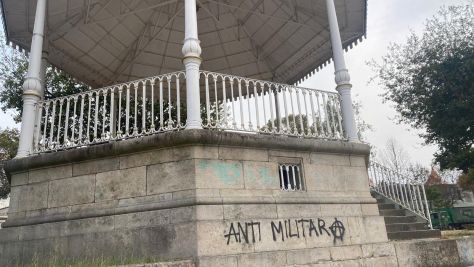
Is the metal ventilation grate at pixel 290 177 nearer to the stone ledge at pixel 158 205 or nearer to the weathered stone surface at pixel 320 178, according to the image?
the weathered stone surface at pixel 320 178

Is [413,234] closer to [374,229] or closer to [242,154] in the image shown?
[374,229]

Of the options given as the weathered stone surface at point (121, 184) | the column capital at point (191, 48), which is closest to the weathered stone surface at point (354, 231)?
the weathered stone surface at point (121, 184)

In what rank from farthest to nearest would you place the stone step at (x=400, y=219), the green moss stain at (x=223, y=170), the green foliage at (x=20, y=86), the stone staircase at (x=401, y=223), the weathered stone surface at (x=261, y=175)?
the green foliage at (x=20, y=86) < the stone step at (x=400, y=219) < the stone staircase at (x=401, y=223) < the weathered stone surface at (x=261, y=175) < the green moss stain at (x=223, y=170)

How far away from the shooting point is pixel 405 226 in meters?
8.80

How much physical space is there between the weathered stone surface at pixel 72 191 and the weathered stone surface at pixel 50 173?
89 mm

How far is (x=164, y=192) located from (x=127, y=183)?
0.69 m

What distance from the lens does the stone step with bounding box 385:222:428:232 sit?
337 inches

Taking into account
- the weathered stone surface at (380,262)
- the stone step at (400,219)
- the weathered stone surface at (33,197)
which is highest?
the weathered stone surface at (33,197)

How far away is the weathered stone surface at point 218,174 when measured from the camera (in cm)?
545

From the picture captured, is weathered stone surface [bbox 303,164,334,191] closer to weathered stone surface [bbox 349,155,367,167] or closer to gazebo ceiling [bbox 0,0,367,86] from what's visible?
weathered stone surface [bbox 349,155,367,167]

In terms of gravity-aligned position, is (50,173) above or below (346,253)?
above

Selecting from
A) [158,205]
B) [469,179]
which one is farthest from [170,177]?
[469,179]

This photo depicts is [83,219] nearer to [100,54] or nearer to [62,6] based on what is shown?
[62,6]

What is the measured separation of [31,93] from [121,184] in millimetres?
2804
